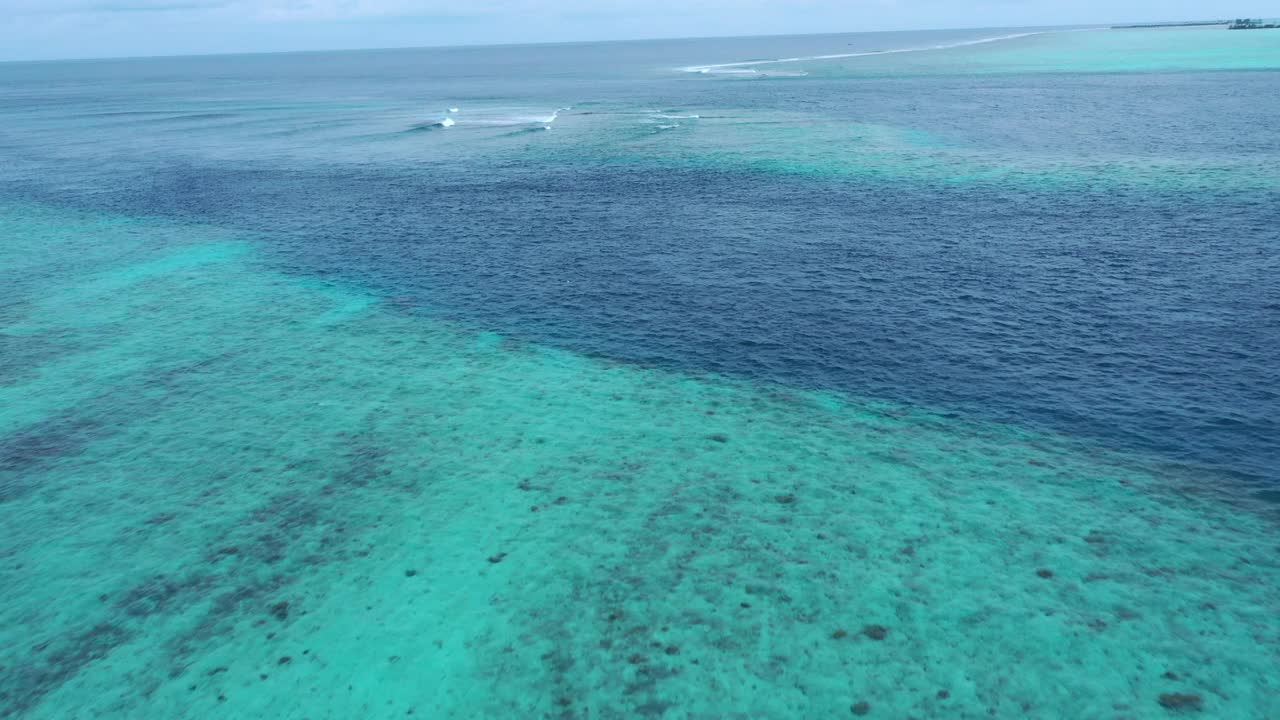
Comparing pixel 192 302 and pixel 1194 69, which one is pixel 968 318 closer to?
pixel 192 302

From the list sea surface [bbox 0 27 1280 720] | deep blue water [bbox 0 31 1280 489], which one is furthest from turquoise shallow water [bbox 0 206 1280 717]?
deep blue water [bbox 0 31 1280 489]

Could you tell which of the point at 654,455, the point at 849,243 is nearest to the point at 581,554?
the point at 654,455

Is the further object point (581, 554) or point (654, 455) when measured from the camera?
point (654, 455)

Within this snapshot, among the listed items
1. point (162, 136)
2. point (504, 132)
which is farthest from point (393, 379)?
point (162, 136)

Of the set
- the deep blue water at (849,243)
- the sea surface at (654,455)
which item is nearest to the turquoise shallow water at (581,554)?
the sea surface at (654,455)

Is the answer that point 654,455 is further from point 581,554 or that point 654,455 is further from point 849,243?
point 849,243

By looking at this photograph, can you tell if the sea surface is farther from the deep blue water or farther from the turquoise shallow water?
the deep blue water

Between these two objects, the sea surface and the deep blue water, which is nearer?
the sea surface
